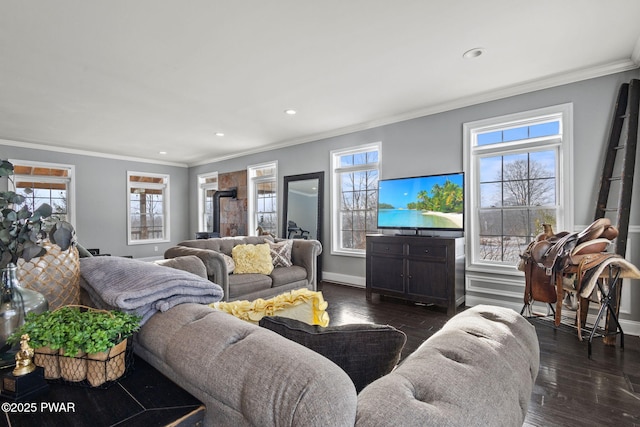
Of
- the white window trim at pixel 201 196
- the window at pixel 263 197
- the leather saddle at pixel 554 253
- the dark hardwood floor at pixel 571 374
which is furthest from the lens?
the white window trim at pixel 201 196

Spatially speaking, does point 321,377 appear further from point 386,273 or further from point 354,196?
point 354,196

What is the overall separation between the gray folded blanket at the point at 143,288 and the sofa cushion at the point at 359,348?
1.17 ft

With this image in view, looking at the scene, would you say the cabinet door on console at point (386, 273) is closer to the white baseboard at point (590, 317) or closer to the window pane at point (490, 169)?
the white baseboard at point (590, 317)

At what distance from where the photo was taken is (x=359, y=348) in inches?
36.0

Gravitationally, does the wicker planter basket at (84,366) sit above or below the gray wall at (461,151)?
below

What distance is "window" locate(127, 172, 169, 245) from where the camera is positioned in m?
7.52

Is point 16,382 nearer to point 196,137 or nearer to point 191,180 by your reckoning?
point 196,137

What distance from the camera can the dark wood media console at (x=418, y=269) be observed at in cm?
370

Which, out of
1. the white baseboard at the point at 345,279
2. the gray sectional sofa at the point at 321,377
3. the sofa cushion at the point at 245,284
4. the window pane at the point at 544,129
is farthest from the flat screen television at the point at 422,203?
the gray sectional sofa at the point at 321,377

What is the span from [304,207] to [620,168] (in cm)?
427

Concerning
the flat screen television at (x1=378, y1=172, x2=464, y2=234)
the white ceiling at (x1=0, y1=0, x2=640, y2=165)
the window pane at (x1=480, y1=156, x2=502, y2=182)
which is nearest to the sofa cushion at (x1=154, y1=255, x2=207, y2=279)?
the white ceiling at (x1=0, y1=0, x2=640, y2=165)

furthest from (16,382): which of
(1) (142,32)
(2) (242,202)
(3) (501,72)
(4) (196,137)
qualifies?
(2) (242,202)

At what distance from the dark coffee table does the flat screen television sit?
3794mm

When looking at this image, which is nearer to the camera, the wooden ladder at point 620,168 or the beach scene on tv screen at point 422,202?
the wooden ladder at point 620,168
